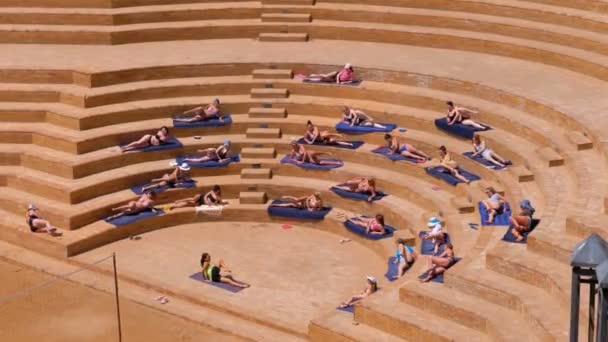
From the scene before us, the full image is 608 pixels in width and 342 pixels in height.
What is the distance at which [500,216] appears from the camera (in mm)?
21078

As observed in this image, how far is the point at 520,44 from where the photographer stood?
28.1 meters

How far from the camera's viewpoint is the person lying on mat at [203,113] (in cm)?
Result: 2666

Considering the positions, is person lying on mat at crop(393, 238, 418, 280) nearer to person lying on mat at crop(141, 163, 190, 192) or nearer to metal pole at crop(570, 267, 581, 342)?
person lying on mat at crop(141, 163, 190, 192)

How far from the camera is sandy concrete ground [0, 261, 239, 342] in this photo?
1944cm

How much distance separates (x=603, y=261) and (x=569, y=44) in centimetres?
1842

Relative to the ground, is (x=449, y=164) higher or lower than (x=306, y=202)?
higher

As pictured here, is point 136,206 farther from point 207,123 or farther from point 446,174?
point 446,174

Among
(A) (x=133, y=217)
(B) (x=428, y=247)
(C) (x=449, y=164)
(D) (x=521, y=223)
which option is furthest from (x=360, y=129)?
(D) (x=521, y=223)

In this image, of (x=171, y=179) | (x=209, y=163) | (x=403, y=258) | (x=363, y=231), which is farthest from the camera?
(x=209, y=163)

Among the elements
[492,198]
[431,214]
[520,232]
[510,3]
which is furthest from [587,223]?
[510,3]

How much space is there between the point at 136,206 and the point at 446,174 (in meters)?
7.18

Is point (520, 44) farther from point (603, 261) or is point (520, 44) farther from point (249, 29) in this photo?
point (603, 261)

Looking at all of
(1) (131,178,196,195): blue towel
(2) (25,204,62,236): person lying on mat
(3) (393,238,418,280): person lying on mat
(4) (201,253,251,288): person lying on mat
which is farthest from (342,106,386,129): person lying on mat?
(2) (25,204,62,236): person lying on mat

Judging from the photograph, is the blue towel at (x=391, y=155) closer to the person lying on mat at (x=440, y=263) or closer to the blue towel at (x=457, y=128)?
the blue towel at (x=457, y=128)
